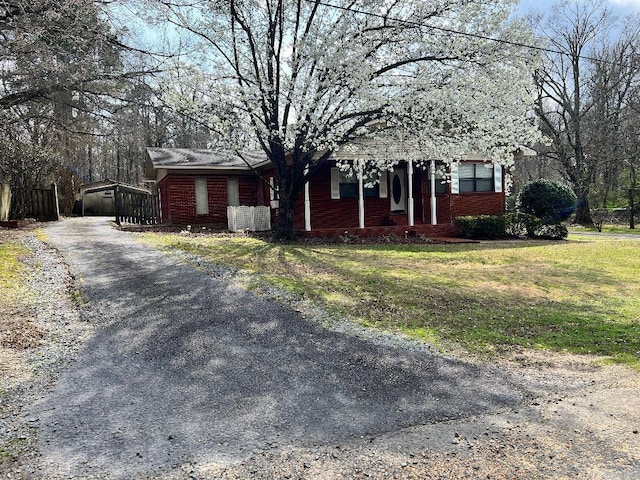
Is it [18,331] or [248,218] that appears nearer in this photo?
[18,331]

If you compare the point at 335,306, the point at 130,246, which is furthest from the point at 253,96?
the point at 335,306

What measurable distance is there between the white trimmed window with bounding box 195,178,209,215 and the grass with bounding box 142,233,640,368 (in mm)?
6303

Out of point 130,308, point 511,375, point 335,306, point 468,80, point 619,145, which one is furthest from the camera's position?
point 619,145

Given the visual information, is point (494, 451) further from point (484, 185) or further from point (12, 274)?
point (484, 185)

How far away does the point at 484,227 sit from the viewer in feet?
56.6

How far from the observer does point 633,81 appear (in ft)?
90.3

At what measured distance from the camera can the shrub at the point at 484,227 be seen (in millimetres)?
17263

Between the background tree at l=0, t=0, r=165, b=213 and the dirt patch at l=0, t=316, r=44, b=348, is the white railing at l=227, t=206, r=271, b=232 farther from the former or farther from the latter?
the dirt patch at l=0, t=316, r=44, b=348

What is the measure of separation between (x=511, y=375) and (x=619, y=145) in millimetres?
28878

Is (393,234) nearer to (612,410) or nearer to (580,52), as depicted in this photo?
(612,410)

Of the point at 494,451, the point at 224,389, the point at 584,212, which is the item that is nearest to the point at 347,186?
the point at 224,389

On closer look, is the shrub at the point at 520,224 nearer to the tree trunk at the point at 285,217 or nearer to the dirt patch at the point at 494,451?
the tree trunk at the point at 285,217

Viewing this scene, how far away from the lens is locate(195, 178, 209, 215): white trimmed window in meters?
20.0

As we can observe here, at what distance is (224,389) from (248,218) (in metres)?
14.1
